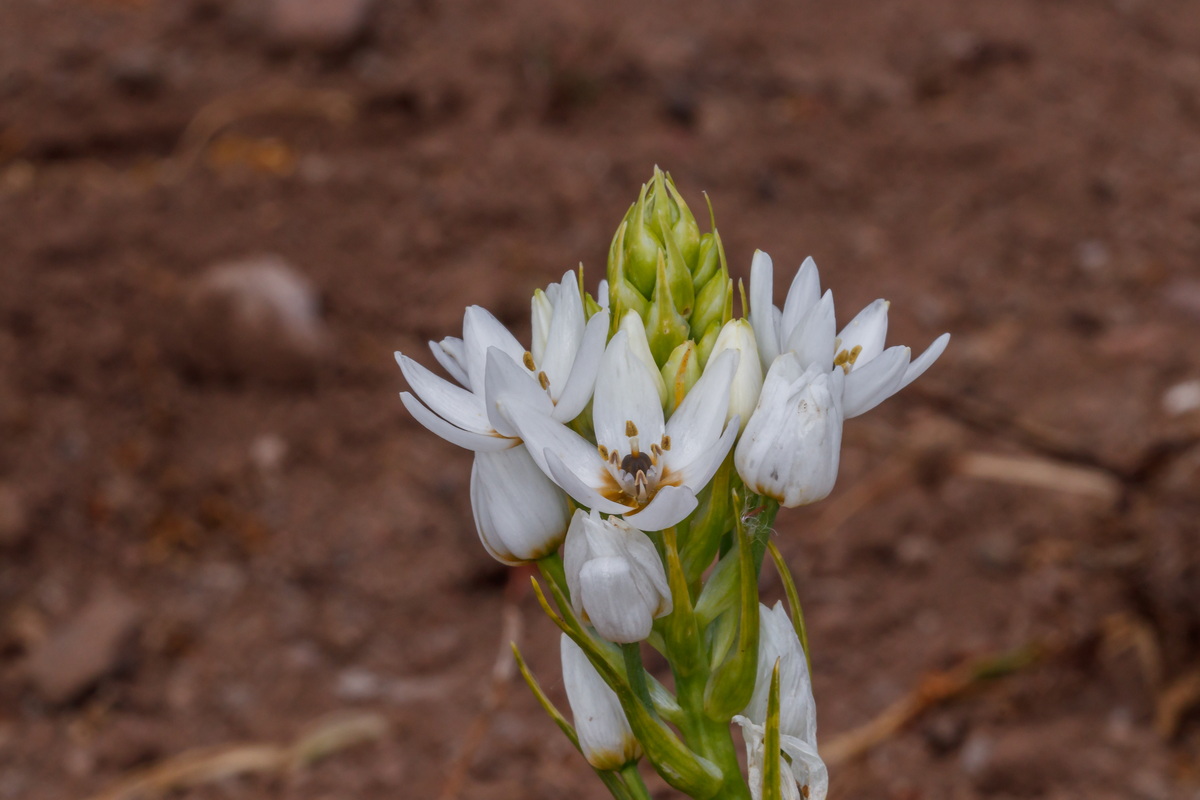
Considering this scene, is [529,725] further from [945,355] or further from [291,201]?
[291,201]

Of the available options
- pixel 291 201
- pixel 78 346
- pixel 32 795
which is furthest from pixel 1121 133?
pixel 32 795

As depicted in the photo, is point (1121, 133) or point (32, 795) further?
point (1121, 133)

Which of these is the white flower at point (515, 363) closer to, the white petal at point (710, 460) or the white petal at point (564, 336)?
the white petal at point (564, 336)

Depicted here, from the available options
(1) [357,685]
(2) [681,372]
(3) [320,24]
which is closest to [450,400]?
(2) [681,372]

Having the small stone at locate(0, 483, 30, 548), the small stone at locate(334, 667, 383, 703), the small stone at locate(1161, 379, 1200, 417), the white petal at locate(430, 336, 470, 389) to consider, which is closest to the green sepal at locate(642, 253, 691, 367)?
the white petal at locate(430, 336, 470, 389)

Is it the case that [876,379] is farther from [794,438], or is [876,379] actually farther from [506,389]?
[506,389]
